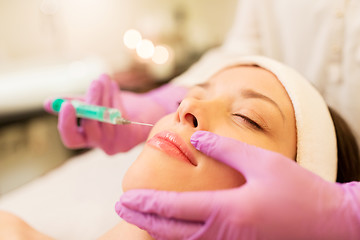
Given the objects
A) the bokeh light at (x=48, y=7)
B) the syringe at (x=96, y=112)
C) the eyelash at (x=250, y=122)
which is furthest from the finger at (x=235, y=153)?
the bokeh light at (x=48, y=7)

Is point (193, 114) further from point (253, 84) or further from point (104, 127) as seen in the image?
point (104, 127)

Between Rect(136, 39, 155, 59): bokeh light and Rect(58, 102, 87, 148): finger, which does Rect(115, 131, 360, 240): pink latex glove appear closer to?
Rect(58, 102, 87, 148): finger

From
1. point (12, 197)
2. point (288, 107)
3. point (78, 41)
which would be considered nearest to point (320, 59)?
point (288, 107)

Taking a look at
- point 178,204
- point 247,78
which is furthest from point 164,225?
point 247,78

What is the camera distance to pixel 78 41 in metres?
2.73

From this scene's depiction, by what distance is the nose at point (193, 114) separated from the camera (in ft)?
2.38

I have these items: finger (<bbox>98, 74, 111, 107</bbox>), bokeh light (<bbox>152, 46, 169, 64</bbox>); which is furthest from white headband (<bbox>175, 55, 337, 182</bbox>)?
bokeh light (<bbox>152, 46, 169, 64</bbox>)

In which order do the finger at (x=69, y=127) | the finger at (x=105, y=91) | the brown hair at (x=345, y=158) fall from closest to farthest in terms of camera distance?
the brown hair at (x=345, y=158) < the finger at (x=69, y=127) < the finger at (x=105, y=91)

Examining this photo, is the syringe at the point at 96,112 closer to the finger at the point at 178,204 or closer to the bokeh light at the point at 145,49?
the finger at the point at 178,204

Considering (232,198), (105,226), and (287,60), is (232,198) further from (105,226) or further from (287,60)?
(287,60)

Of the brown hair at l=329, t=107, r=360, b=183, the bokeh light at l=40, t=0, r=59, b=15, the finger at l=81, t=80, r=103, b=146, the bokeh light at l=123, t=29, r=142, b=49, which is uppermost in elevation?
the bokeh light at l=40, t=0, r=59, b=15

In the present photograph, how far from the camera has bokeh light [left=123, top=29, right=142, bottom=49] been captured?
2.87 m

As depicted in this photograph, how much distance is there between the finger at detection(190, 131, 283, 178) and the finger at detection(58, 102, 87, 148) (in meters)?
0.56

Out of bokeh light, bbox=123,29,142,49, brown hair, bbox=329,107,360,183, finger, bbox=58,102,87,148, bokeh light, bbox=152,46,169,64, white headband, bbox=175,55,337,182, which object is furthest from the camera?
bokeh light, bbox=123,29,142,49
